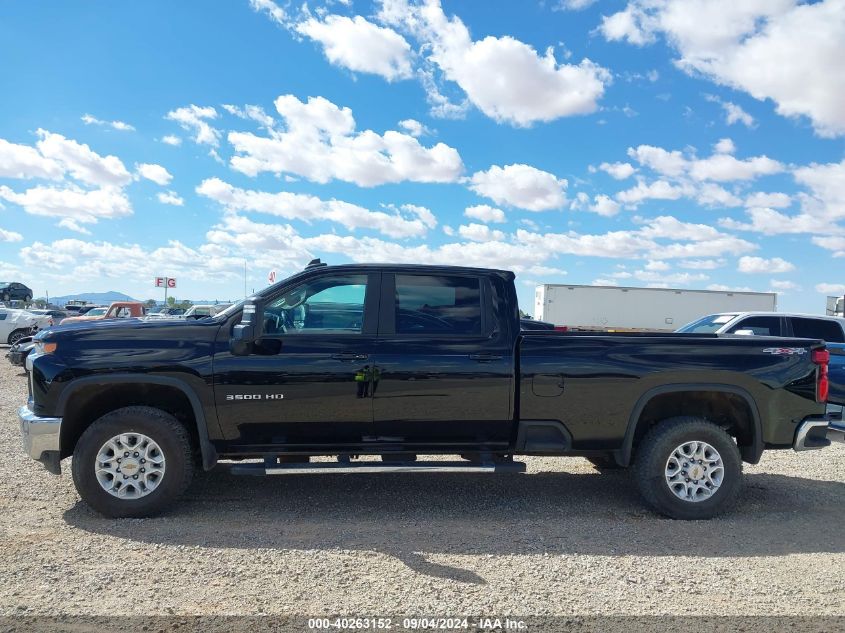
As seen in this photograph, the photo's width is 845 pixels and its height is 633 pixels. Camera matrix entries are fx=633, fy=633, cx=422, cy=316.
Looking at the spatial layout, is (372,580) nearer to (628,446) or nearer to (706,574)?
(706,574)

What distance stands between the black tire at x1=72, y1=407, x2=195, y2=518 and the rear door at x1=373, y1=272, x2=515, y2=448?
150cm

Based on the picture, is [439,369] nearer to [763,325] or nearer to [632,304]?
[763,325]

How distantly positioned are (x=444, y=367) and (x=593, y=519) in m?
1.68

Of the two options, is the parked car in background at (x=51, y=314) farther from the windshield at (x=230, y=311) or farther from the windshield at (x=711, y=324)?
the windshield at (x=711, y=324)

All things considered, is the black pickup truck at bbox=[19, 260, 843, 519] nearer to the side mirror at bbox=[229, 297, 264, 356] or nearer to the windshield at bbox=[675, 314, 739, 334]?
the side mirror at bbox=[229, 297, 264, 356]

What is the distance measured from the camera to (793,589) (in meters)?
3.72

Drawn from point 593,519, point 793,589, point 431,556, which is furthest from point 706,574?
point 431,556

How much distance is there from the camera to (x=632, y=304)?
2645cm

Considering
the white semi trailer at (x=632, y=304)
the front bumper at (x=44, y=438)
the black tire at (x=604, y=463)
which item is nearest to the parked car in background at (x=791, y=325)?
the black tire at (x=604, y=463)

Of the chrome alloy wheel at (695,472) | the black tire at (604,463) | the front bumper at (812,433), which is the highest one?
the front bumper at (812,433)

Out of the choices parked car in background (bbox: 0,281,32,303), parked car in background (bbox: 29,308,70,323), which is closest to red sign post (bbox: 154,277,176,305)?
parked car in background (bbox: 29,308,70,323)

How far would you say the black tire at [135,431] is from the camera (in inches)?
183

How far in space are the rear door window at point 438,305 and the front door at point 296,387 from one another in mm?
351

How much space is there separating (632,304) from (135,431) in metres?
24.4
